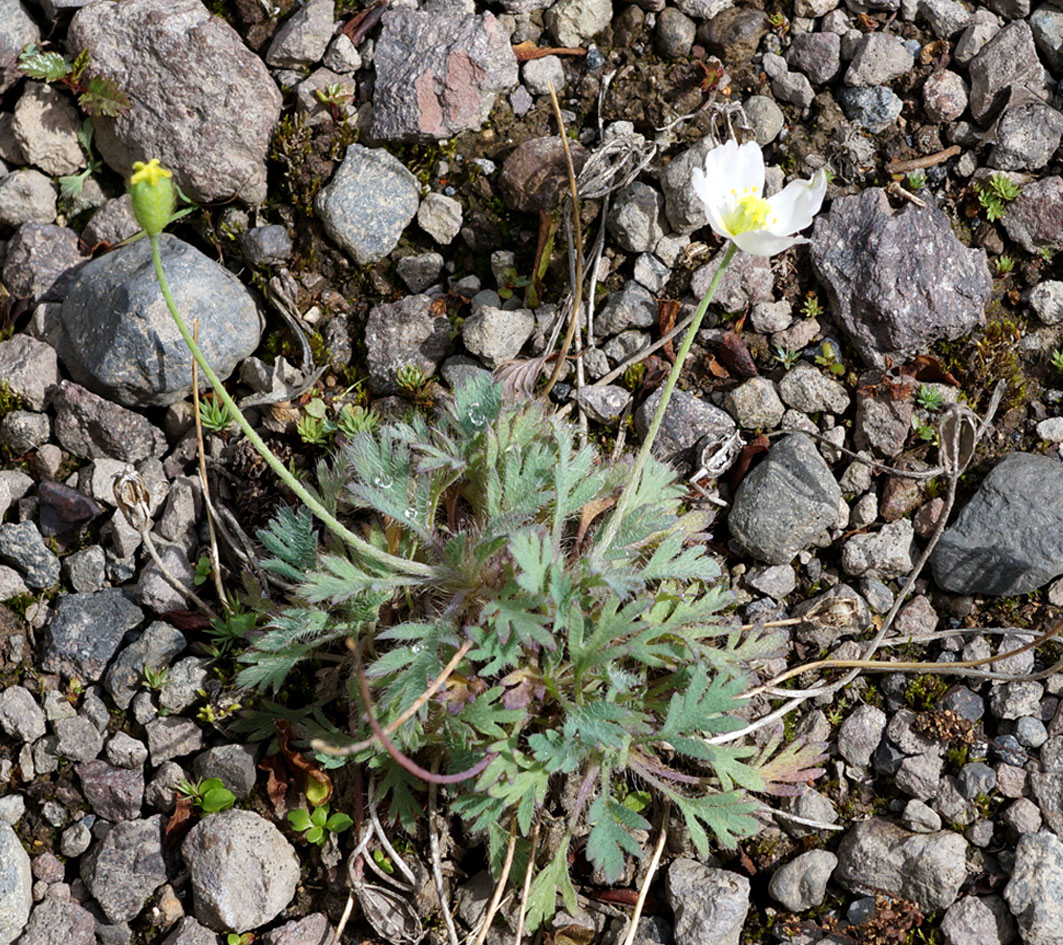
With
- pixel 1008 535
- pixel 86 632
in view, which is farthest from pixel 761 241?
pixel 86 632

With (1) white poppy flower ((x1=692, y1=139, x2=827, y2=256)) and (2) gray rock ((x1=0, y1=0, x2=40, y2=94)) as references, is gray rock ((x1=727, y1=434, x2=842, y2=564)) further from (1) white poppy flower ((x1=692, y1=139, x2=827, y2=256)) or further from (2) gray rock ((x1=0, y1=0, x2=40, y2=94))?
(2) gray rock ((x1=0, y1=0, x2=40, y2=94))

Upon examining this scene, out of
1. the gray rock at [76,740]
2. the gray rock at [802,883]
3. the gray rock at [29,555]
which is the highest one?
the gray rock at [29,555]

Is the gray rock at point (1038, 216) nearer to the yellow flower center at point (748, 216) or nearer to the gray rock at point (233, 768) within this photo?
the yellow flower center at point (748, 216)

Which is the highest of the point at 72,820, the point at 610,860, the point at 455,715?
the point at 455,715

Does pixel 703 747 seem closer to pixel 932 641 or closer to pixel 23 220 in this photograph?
pixel 932 641

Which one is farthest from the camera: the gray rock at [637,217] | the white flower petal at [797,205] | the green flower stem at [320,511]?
the gray rock at [637,217]

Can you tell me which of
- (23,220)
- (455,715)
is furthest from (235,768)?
(23,220)

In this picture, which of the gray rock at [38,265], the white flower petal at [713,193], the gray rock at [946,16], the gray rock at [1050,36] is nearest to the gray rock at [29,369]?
the gray rock at [38,265]
